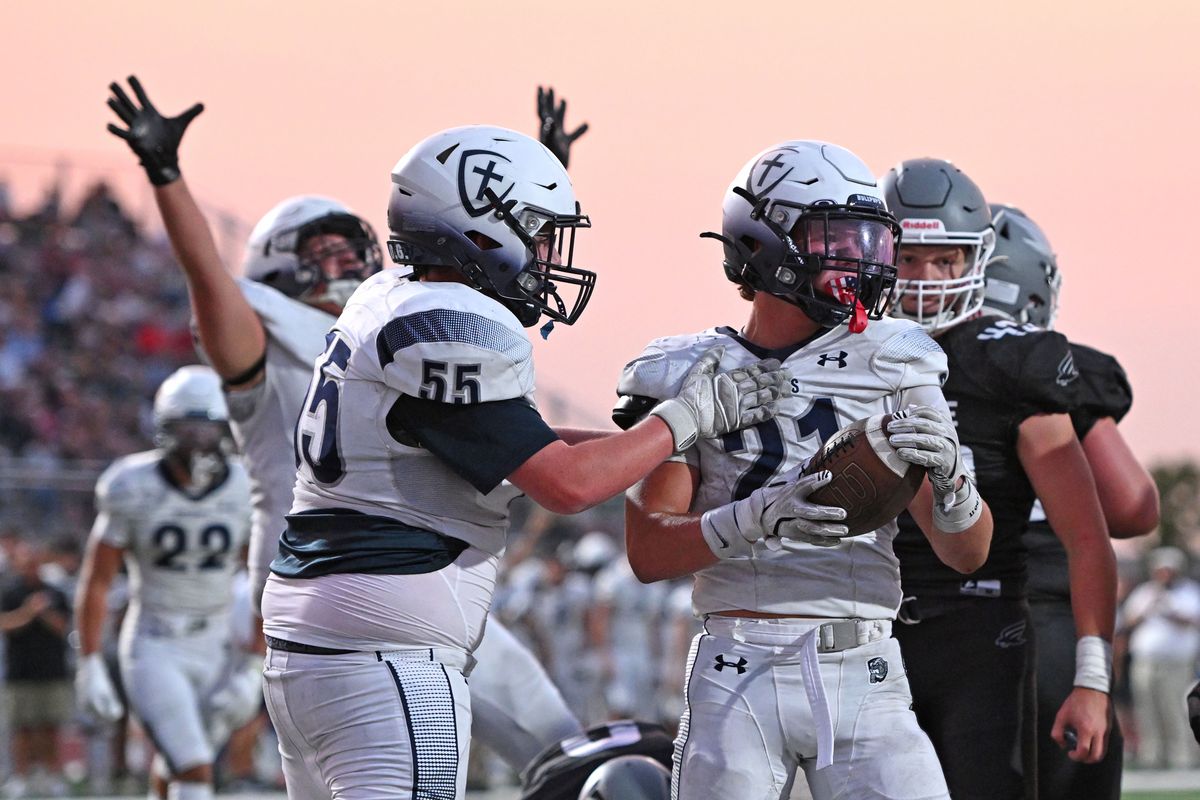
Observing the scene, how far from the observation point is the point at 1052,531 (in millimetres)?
4508

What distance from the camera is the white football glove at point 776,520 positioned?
3082 millimetres

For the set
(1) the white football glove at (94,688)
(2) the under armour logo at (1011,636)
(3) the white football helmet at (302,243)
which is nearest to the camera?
(2) the under armour logo at (1011,636)

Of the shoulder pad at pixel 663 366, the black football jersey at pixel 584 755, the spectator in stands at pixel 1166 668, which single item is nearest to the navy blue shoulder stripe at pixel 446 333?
the shoulder pad at pixel 663 366

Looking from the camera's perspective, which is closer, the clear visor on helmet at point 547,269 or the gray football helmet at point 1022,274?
the clear visor on helmet at point 547,269

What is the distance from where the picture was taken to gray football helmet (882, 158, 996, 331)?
4.12 metres

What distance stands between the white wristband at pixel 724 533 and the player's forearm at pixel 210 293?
68.1 inches

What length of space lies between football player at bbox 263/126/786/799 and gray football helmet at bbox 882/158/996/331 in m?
0.93

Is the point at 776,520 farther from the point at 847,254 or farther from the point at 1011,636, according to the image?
the point at 1011,636

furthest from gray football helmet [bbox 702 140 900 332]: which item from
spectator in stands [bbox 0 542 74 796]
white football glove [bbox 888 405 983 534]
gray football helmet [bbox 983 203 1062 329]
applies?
spectator in stands [bbox 0 542 74 796]

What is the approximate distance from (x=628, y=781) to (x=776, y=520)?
4.83ft

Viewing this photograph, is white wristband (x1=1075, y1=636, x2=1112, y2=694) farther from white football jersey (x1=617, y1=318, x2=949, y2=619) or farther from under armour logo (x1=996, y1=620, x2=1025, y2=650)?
white football jersey (x1=617, y1=318, x2=949, y2=619)

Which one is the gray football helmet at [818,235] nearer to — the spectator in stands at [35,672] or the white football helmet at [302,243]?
the white football helmet at [302,243]

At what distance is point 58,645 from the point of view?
10781 mm

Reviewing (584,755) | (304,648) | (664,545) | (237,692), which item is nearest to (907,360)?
(664,545)
